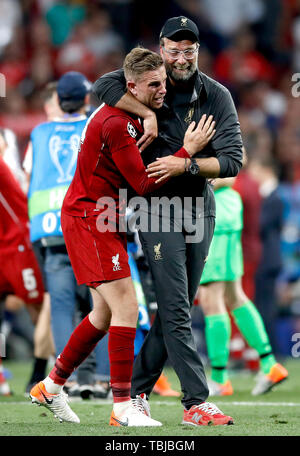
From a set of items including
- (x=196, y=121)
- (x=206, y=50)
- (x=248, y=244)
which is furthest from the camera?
(x=206, y=50)

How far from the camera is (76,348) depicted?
5566 millimetres

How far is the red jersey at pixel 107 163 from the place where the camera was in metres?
5.27

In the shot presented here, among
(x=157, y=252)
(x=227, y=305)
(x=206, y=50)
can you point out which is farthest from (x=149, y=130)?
(x=206, y=50)

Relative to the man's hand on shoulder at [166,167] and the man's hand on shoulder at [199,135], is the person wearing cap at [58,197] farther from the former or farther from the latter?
the man's hand on shoulder at [166,167]

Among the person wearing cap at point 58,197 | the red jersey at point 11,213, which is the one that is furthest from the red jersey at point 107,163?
the red jersey at point 11,213

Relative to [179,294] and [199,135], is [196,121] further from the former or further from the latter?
[179,294]

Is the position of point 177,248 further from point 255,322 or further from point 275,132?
point 275,132

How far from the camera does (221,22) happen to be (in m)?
16.1

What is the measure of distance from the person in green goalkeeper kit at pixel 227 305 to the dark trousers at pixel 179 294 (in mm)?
2256

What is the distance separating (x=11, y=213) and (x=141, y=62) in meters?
2.96

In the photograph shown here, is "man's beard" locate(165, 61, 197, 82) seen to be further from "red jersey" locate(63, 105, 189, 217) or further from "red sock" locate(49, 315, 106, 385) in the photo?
"red sock" locate(49, 315, 106, 385)

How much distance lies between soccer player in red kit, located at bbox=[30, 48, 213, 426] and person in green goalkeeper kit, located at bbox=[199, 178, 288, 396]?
2519 millimetres

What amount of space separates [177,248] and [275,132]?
9.46 m

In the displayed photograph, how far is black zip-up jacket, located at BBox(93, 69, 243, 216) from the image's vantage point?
5.59 meters
